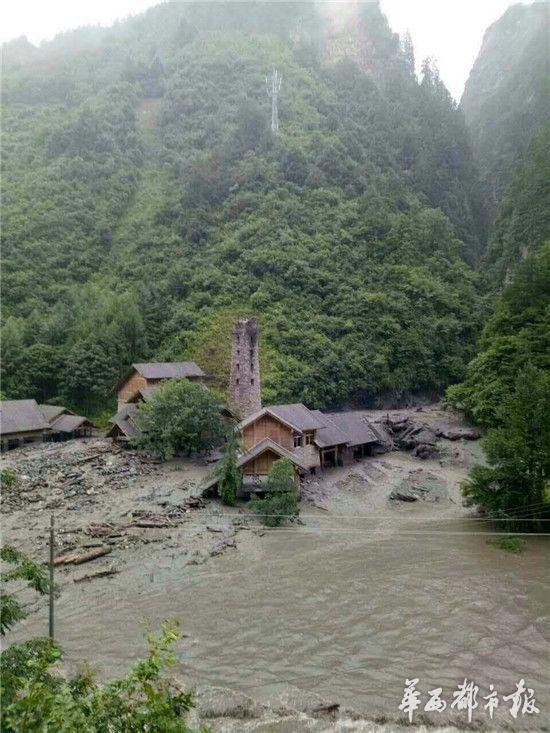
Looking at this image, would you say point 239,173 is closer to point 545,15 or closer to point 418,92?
point 418,92

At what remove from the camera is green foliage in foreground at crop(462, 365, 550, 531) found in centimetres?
2330

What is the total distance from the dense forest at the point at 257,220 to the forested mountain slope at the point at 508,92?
406 centimetres

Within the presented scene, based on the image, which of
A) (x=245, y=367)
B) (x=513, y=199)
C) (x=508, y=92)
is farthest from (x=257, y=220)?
(x=508, y=92)

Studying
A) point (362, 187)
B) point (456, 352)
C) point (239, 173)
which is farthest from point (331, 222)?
point (456, 352)

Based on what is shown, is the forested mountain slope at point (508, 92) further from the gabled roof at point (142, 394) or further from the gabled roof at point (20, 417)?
the gabled roof at point (20, 417)

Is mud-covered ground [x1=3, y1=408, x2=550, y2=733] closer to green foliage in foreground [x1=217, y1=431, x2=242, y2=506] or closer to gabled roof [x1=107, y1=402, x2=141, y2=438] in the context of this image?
green foliage in foreground [x1=217, y1=431, x2=242, y2=506]

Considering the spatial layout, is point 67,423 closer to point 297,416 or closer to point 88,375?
point 88,375

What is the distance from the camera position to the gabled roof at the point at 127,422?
1473 inches

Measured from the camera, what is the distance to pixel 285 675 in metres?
13.6

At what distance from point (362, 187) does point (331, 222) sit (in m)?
9.87

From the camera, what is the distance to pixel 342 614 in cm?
1684

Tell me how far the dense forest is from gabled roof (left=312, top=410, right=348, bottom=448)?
865 centimetres

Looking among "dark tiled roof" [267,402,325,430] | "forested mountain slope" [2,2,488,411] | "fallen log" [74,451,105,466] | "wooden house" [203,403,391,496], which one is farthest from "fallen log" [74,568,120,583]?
"forested mountain slope" [2,2,488,411]

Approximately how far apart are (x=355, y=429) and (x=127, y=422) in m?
16.3
